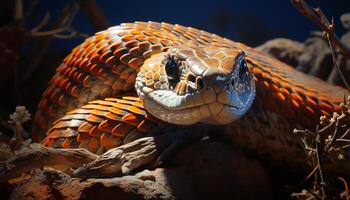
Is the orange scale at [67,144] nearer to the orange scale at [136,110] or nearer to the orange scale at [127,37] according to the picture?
the orange scale at [136,110]

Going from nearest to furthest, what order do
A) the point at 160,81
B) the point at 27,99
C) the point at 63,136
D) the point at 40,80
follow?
the point at 160,81, the point at 63,136, the point at 27,99, the point at 40,80

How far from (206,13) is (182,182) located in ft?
16.4

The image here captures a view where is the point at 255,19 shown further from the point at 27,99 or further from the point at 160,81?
the point at 160,81

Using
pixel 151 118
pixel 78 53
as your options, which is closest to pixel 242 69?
pixel 151 118

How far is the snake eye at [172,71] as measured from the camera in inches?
94.9

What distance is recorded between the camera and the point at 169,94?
2.38m

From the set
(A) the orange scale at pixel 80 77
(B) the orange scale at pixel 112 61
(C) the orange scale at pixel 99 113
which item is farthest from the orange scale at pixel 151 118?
(A) the orange scale at pixel 80 77

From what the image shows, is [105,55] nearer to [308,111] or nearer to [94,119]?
[94,119]

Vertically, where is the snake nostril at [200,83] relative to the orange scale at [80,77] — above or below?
above

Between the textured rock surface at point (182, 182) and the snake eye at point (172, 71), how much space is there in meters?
0.52

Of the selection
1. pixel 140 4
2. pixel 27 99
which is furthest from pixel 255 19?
pixel 27 99

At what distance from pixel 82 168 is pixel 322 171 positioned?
4.60ft

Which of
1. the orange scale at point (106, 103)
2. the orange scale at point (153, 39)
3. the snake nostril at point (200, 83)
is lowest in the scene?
the orange scale at point (106, 103)

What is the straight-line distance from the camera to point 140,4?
6570 mm
